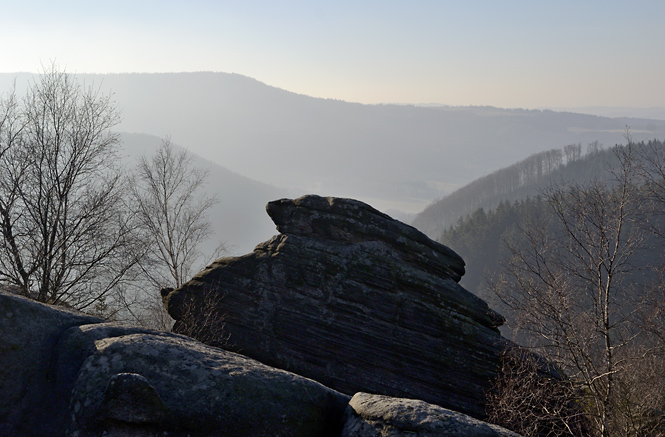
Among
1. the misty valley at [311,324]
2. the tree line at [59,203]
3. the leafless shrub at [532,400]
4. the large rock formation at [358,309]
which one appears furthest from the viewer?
the tree line at [59,203]

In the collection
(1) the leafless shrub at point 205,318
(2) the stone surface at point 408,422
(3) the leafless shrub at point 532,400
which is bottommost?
(3) the leafless shrub at point 532,400

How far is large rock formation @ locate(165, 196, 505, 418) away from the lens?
14.4 m

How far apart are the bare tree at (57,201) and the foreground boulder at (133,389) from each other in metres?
14.2

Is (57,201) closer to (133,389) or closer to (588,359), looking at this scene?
(133,389)

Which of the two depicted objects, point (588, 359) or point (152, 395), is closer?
point (152, 395)

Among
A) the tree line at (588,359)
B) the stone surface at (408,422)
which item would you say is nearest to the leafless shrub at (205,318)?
the tree line at (588,359)

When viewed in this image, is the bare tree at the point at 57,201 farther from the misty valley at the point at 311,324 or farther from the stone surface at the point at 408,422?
the stone surface at the point at 408,422

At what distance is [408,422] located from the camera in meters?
4.71

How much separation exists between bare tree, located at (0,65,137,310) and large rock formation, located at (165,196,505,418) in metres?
6.48

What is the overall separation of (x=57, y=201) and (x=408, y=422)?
66.4ft

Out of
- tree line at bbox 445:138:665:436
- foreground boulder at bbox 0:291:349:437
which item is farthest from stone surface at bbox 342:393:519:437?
tree line at bbox 445:138:665:436

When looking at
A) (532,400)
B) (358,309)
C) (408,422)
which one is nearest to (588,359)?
(532,400)

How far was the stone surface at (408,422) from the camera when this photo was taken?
463cm

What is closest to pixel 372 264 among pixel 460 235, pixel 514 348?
pixel 514 348
